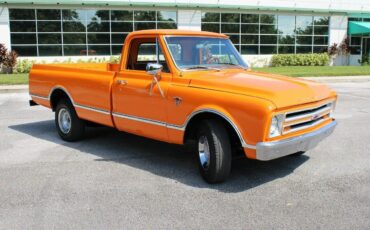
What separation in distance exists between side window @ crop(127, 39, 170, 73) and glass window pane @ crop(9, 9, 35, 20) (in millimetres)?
20895

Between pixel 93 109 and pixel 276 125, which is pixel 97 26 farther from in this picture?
pixel 276 125

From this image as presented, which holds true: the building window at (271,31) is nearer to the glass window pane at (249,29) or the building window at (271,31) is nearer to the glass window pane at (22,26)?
the glass window pane at (249,29)

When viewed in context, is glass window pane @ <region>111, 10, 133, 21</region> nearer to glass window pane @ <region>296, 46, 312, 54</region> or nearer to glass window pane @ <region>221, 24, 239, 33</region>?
glass window pane @ <region>221, 24, 239, 33</region>

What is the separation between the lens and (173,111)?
5844mm

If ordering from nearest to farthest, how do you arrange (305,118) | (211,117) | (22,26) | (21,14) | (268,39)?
(305,118) → (211,117) → (21,14) → (22,26) → (268,39)

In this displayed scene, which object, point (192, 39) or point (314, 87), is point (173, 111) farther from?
point (314, 87)

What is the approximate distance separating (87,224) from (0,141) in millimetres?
4375

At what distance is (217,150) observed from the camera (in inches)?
209

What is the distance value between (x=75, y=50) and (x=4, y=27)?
4.07 m

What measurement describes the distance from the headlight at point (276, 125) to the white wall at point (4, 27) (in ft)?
77.5

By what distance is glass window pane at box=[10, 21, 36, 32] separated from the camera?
25.9 metres

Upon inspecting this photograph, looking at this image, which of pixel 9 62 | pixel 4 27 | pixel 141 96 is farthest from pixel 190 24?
pixel 141 96

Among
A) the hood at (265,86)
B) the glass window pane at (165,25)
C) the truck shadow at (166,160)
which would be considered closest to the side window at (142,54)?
the hood at (265,86)

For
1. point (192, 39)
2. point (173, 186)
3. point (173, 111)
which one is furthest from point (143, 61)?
point (173, 186)
